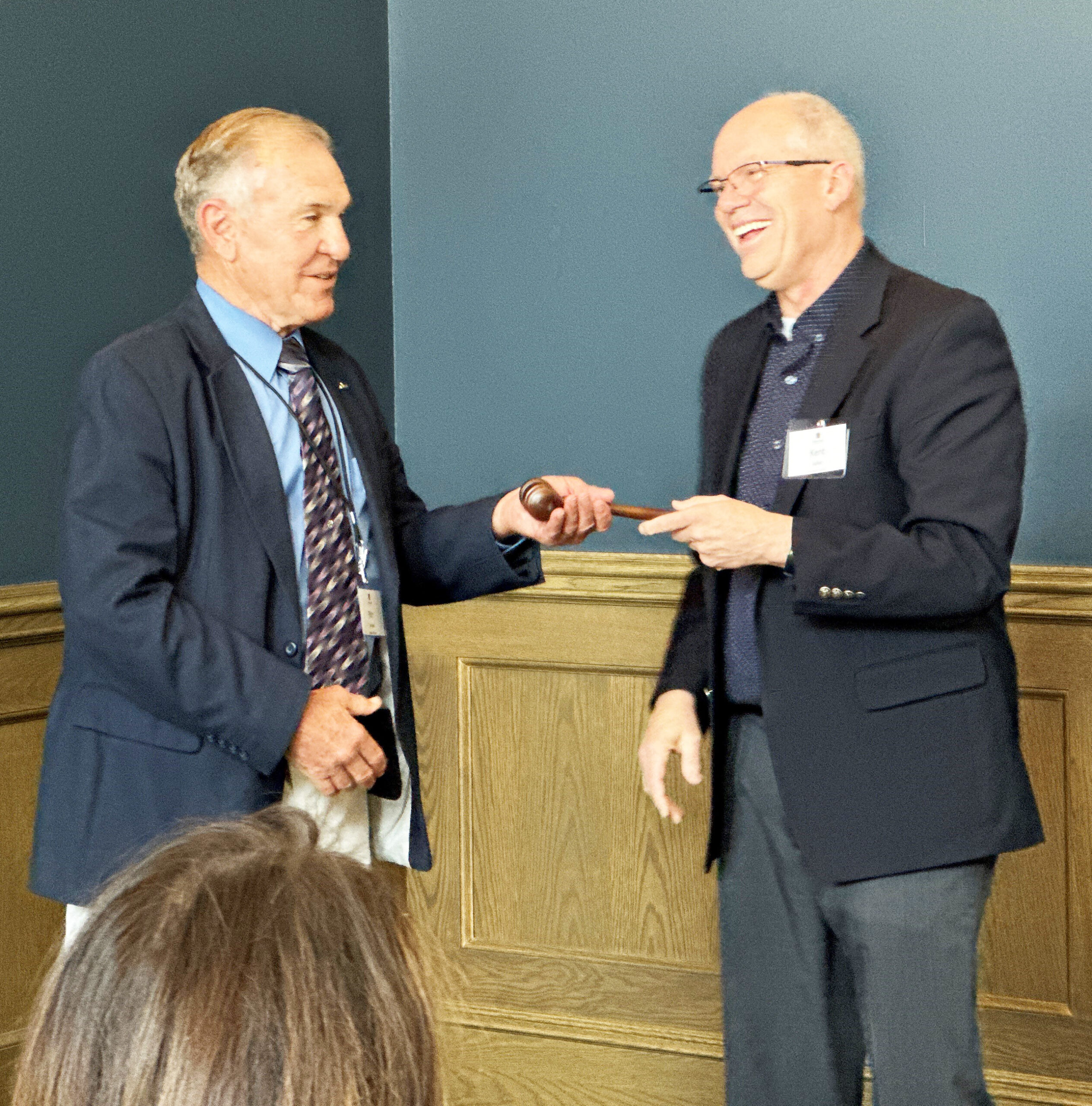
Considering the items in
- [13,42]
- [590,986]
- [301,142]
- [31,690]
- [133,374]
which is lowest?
[590,986]

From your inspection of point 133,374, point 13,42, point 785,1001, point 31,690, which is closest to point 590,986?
point 785,1001

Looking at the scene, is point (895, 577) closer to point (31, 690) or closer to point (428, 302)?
point (31, 690)

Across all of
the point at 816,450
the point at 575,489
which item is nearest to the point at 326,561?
the point at 575,489

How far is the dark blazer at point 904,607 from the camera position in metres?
1.95

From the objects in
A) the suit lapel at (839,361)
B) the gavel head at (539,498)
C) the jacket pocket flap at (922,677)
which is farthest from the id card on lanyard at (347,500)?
the jacket pocket flap at (922,677)

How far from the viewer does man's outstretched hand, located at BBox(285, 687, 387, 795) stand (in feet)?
6.47

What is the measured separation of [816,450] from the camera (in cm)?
205

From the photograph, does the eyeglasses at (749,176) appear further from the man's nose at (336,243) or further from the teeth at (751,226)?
the man's nose at (336,243)

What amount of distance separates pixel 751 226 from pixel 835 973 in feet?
3.66

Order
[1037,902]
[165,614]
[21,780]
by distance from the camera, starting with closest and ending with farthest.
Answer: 1. [165,614]
2. [21,780]
3. [1037,902]

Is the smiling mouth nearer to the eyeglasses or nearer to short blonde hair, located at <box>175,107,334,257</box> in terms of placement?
the eyeglasses

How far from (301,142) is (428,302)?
1.37m

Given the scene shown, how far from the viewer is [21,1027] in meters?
2.61

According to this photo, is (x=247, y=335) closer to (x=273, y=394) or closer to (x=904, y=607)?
(x=273, y=394)
